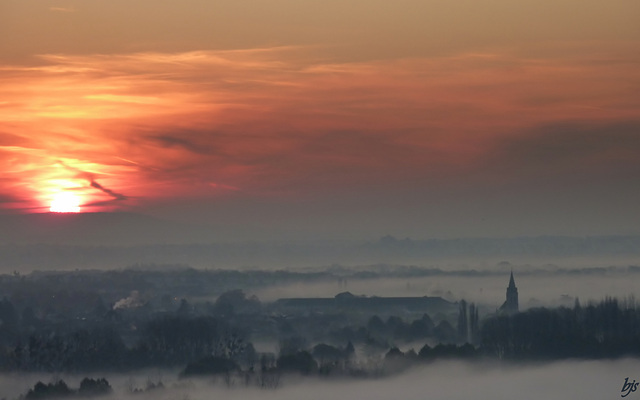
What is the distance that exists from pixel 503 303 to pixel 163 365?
5960 centimetres

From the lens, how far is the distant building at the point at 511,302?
143 m

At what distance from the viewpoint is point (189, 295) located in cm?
14600

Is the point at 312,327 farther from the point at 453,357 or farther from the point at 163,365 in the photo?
the point at 163,365

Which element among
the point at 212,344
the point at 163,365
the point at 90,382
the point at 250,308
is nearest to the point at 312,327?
the point at 250,308

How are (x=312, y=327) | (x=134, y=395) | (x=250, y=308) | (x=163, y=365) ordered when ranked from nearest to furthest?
(x=134, y=395) → (x=163, y=365) → (x=312, y=327) → (x=250, y=308)

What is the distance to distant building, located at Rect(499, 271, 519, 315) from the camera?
471ft
